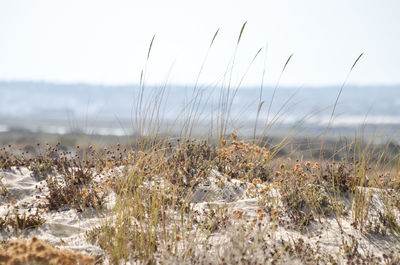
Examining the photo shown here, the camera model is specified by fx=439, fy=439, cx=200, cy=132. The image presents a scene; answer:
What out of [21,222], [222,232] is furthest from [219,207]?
[21,222]

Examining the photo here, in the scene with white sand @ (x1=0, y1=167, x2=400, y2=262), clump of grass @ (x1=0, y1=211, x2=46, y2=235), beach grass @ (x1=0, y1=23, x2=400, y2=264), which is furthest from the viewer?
clump of grass @ (x1=0, y1=211, x2=46, y2=235)

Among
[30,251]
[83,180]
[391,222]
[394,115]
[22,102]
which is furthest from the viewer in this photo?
[22,102]

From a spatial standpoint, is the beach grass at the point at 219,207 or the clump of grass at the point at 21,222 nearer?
the beach grass at the point at 219,207

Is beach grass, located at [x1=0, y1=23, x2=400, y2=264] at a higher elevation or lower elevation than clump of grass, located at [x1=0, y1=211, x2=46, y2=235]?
higher

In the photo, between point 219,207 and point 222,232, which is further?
point 219,207

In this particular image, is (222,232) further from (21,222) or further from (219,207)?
(21,222)

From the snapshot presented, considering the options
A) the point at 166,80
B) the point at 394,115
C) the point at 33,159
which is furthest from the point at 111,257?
the point at 394,115

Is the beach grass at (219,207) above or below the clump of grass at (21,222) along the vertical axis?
above

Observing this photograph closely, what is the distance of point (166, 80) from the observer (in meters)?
4.41

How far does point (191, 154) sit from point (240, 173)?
65cm

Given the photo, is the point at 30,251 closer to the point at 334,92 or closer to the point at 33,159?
the point at 33,159

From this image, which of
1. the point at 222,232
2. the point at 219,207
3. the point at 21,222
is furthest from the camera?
the point at 21,222

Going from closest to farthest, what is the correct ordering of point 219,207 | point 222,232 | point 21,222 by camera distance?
1. point 222,232
2. point 219,207
3. point 21,222

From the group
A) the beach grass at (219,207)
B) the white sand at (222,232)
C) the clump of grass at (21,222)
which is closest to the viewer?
the beach grass at (219,207)
